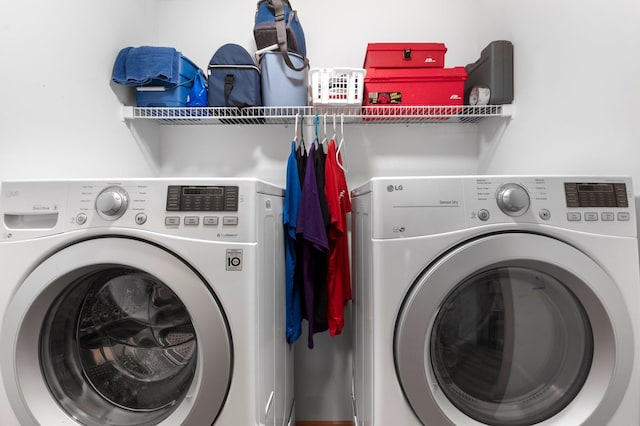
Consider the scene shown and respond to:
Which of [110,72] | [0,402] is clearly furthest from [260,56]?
[0,402]

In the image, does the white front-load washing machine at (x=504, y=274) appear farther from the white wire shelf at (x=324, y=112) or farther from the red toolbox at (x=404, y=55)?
the red toolbox at (x=404, y=55)

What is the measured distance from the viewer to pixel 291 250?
4.04ft

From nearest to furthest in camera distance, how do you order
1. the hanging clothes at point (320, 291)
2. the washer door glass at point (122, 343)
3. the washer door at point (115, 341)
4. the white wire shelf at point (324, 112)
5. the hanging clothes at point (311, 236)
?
the washer door at point (115, 341), the washer door glass at point (122, 343), the hanging clothes at point (311, 236), the hanging clothes at point (320, 291), the white wire shelf at point (324, 112)

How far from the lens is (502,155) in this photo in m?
1.42

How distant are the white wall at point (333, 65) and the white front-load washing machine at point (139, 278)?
357 millimetres

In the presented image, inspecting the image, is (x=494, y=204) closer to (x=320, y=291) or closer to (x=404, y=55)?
(x=320, y=291)

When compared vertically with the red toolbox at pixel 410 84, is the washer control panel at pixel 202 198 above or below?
Answer: below

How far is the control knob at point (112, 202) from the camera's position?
0.78 m

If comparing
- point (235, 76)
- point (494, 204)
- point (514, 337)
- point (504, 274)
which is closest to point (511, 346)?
point (514, 337)

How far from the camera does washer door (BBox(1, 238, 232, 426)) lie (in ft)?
2.53

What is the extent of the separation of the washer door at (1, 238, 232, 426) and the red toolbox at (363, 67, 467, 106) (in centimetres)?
110

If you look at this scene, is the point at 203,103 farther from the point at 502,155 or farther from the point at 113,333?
the point at 502,155

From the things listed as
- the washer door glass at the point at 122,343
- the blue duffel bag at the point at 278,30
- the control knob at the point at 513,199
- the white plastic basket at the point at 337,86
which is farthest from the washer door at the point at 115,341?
the blue duffel bag at the point at 278,30

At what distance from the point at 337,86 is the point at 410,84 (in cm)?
34
